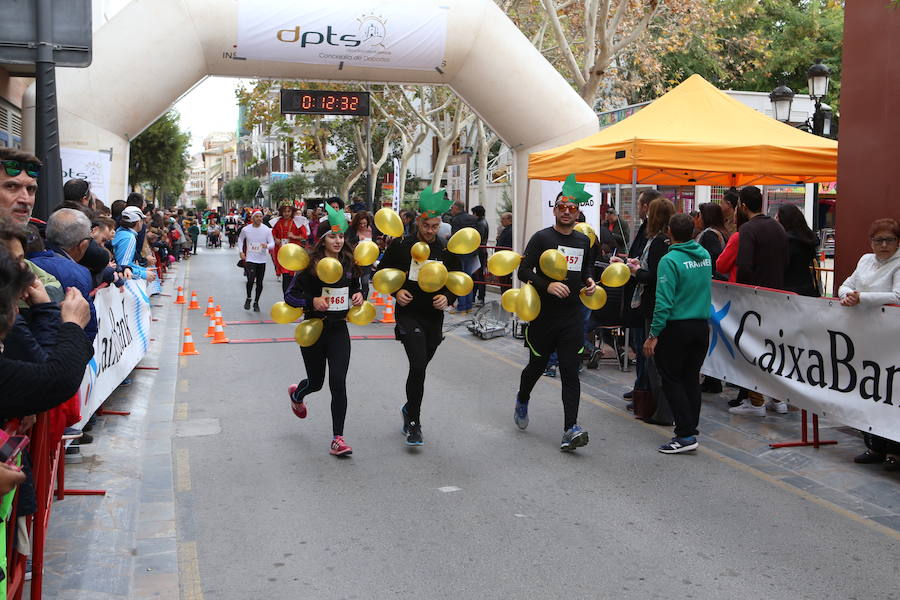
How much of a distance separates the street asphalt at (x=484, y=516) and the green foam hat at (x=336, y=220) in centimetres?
170

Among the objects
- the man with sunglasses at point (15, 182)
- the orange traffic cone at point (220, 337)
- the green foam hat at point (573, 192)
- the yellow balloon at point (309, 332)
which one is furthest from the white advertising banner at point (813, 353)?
the orange traffic cone at point (220, 337)

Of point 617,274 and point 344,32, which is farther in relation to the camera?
point 344,32

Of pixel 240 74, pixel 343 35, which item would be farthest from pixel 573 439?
pixel 240 74

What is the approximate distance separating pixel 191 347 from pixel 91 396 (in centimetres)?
477

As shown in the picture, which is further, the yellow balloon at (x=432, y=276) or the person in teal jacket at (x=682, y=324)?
the person in teal jacket at (x=682, y=324)

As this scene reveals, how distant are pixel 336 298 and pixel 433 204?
3.34ft

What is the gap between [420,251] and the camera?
6.70 m

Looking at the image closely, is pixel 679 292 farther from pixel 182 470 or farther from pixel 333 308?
pixel 182 470

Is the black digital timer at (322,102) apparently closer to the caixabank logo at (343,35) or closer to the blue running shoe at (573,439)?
the caixabank logo at (343,35)

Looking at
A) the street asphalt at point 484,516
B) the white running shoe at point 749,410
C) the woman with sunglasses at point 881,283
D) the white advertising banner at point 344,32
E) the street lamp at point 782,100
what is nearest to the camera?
the street asphalt at point 484,516

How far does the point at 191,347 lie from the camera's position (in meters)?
11.4

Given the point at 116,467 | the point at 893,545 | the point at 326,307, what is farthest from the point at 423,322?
the point at 893,545

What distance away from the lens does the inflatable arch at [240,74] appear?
39.0 feet

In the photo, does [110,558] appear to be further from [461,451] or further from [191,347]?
[191,347]
